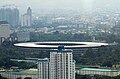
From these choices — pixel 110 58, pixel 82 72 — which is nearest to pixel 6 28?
pixel 110 58

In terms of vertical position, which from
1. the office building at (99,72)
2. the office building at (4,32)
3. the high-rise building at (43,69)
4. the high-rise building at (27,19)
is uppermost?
the high-rise building at (43,69)

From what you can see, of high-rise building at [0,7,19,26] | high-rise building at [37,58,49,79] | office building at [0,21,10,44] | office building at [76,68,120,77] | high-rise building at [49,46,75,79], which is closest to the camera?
high-rise building at [49,46,75,79]

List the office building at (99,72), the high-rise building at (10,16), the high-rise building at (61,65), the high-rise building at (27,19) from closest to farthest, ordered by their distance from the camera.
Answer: the high-rise building at (61,65) < the office building at (99,72) < the high-rise building at (10,16) < the high-rise building at (27,19)

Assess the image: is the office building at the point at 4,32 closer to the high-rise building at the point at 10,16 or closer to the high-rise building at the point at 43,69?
the high-rise building at the point at 10,16

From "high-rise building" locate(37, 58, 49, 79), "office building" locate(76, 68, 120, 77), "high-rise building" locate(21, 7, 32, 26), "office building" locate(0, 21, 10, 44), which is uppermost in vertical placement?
"high-rise building" locate(37, 58, 49, 79)

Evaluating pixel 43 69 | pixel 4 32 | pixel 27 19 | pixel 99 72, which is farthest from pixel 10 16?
pixel 43 69

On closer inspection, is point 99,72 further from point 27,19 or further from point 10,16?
point 27,19

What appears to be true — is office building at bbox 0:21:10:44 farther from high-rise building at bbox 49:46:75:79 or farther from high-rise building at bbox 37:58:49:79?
high-rise building at bbox 49:46:75:79

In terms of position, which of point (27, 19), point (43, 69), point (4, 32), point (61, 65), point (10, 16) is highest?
point (61, 65)

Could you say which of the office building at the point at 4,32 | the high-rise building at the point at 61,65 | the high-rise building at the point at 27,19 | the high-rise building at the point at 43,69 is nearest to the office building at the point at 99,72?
the high-rise building at the point at 43,69

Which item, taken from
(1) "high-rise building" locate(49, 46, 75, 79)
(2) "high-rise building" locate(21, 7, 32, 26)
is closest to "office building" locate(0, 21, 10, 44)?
(2) "high-rise building" locate(21, 7, 32, 26)
